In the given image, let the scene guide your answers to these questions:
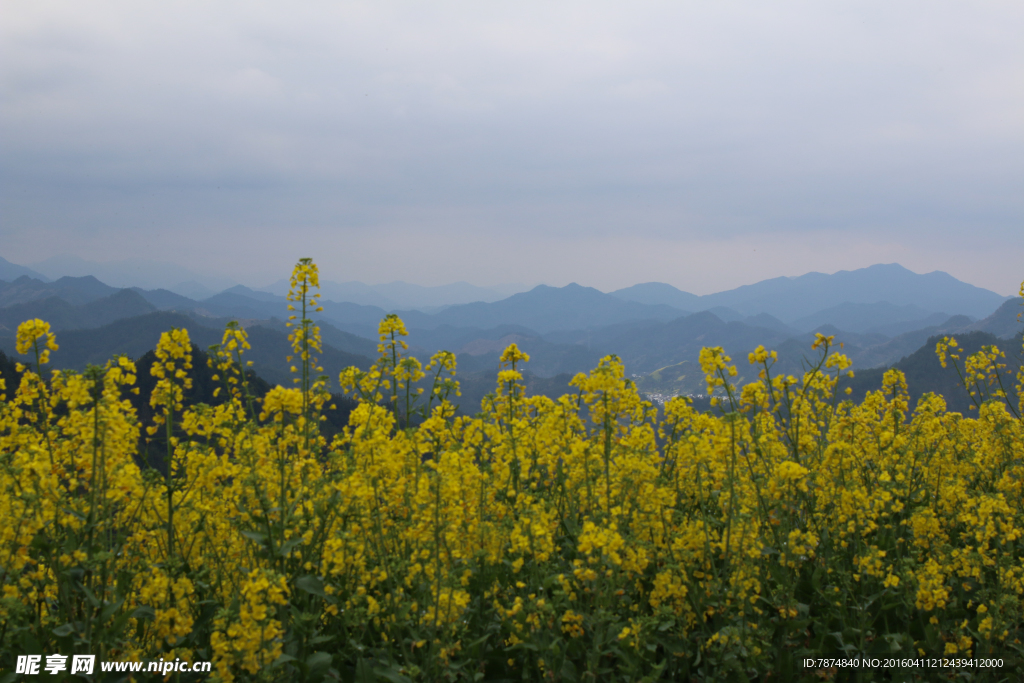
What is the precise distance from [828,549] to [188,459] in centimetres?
652

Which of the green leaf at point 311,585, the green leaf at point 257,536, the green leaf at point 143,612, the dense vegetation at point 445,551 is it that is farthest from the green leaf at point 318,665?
the green leaf at point 143,612

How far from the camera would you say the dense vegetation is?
4.43 m

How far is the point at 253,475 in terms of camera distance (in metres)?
4.71

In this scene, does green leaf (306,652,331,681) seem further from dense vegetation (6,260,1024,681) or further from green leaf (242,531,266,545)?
green leaf (242,531,266,545)

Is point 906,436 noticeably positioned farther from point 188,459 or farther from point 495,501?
point 188,459

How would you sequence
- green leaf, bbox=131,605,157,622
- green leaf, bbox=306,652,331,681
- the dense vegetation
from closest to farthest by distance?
1. green leaf, bbox=306,652,331,681
2. green leaf, bbox=131,605,157,622
3. the dense vegetation

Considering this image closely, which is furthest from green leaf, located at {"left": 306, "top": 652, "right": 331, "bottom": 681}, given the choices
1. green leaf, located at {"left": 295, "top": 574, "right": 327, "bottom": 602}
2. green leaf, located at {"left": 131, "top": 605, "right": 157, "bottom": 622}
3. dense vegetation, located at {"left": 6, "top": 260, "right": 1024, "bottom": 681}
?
green leaf, located at {"left": 131, "top": 605, "right": 157, "bottom": 622}

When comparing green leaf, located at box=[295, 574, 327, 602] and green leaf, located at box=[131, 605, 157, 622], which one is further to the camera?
green leaf, located at box=[131, 605, 157, 622]

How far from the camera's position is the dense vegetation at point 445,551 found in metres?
4.43

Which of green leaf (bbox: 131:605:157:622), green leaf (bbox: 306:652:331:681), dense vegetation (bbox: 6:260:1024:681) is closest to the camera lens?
green leaf (bbox: 306:652:331:681)

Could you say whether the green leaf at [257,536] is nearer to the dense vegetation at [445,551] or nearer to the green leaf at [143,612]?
the dense vegetation at [445,551]

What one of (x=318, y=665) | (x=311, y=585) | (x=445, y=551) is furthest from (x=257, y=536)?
(x=445, y=551)

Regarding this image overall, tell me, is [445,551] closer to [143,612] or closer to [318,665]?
[318,665]

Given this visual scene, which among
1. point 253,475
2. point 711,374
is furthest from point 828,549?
point 253,475
